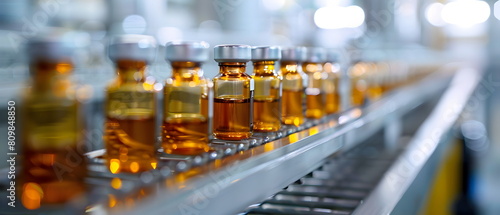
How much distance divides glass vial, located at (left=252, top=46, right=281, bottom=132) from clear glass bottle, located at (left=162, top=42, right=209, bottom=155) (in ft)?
0.50

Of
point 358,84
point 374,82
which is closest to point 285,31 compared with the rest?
point 374,82

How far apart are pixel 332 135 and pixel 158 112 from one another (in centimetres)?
36

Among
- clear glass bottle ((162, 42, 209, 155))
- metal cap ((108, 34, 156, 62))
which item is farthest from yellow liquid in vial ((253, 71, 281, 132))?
metal cap ((108, 34, 156, 62))

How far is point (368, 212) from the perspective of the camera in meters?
0.87

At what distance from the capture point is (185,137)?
27.1 inches

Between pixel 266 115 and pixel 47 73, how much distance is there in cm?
42

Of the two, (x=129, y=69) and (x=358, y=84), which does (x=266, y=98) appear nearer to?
(x=129, y=69)

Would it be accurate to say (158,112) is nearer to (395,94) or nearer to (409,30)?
(395,94)

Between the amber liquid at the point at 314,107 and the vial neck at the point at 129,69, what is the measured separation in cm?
50

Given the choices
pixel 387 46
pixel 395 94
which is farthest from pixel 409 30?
pixel 395 94

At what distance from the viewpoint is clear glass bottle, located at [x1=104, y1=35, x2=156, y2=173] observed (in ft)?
2.02

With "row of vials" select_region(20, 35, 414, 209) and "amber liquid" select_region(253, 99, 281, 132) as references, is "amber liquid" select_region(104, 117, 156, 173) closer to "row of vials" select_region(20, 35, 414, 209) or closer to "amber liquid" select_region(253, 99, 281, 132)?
"row of vials" select_region(20, 35, 414, 209)

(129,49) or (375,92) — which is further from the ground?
(129,49)

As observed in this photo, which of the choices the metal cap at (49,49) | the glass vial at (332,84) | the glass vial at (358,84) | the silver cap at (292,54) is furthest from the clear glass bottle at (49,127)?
the glass vial at (358,84)
